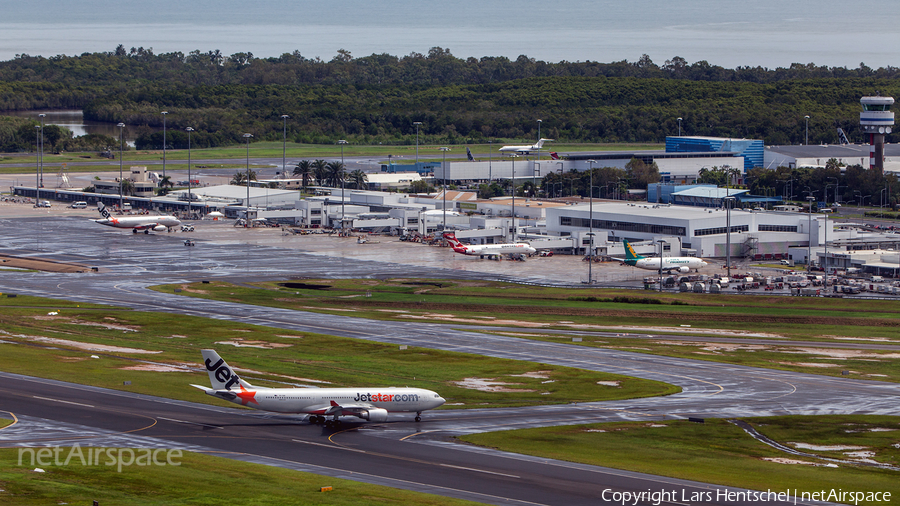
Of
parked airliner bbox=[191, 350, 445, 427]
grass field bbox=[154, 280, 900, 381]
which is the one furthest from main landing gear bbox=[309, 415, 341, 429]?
grass field bbox=[154, 280, 900, 381]

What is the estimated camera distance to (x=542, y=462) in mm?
59875

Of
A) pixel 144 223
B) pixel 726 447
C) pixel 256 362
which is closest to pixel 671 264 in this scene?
pixel 256 362

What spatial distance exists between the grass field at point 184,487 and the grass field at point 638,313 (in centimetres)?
4978

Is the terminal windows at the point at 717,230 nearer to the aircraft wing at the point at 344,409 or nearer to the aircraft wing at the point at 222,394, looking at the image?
the aircraft wing at the point at 344,409

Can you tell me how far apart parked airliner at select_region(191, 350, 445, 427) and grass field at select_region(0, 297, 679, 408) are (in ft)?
17.6

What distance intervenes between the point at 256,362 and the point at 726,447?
4174 cm

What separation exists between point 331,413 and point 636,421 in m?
21.3

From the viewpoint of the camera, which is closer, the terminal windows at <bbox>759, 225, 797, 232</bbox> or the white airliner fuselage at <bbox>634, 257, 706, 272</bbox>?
the white airliner fuselage at <bbox>634, 257, 706, 272</bbox>

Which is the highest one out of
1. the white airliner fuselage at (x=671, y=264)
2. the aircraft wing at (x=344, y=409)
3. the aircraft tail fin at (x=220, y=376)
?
the white airliner fuselage at (x=671, y=264)

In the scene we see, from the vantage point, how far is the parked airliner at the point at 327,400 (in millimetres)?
68375

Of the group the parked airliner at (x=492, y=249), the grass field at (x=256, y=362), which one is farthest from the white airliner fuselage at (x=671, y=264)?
the grass field at (x=256, y=362)

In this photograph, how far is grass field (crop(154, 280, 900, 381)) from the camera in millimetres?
95938

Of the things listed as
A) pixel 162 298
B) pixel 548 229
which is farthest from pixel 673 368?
pixel 548 229

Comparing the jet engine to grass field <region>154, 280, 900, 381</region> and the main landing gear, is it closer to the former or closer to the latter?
the main landing gear
